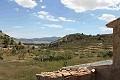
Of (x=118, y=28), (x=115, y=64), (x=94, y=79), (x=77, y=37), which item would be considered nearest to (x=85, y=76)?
(x=94, y=79)

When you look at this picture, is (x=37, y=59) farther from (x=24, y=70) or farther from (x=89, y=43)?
(x=89, y=43)

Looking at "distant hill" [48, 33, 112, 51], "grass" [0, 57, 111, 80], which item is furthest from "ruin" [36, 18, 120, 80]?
"distant hill" [48, 33, 112, 51]

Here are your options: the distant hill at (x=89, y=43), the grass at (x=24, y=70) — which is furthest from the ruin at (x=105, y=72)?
the distant hill at (x=89, y=43)

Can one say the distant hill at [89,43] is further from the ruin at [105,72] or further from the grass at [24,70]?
the ruin at [105,72]

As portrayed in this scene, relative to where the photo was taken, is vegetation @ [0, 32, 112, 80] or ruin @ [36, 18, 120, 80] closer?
ruin @ [36, 18, 120, 80]

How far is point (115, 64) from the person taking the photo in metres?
9.45

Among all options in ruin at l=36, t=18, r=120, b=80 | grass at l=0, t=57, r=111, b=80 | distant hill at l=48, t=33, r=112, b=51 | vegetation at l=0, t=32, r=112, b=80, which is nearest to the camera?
ruin at l=36, t=18, r=120, b=80

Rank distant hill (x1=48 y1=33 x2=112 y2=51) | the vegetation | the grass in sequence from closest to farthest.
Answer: the grass, the vegetation, distant hill (x1=48 y1=33 x2=112 y2=51)

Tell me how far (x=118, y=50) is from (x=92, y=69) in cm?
146

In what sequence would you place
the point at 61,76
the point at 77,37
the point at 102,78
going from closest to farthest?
the point at 61,76
the point at 102,78
the point at 77,37

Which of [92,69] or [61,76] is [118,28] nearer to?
[92,69]

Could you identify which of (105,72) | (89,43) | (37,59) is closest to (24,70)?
(105,72)

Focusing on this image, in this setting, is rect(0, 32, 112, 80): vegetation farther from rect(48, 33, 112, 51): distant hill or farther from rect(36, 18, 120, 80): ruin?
rect(36, 18, 120, 80): ruin

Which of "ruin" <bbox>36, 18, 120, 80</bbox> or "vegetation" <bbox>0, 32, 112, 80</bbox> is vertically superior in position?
"ruin" <bbox>36, 18, 120, 80</bbox>
